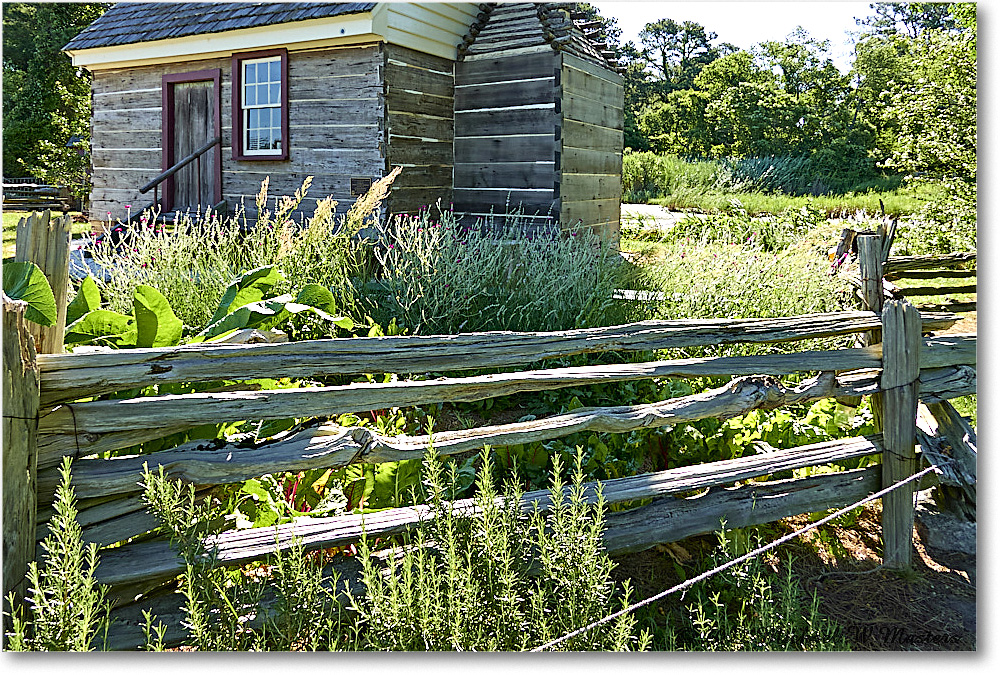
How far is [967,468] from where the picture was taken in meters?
3.30

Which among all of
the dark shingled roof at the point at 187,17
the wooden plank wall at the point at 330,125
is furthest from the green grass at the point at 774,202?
the dark shingled roof at the point at 187,17

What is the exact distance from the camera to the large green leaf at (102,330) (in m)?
2.99

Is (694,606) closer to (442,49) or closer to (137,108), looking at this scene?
(442,49)

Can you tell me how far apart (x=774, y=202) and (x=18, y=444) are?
44.3 ft

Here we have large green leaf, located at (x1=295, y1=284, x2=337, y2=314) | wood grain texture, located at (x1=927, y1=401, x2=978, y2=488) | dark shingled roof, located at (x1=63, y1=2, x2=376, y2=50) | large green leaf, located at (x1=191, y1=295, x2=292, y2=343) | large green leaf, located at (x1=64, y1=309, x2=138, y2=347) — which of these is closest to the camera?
large green leaf, located at (x1=64, y1=309, x2=138, y2=347)

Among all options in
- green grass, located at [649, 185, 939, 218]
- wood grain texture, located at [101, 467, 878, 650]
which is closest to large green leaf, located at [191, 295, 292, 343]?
wood grain texture, located at [101, 467, 878, 650]

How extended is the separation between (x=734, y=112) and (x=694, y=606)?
1578 centimetres

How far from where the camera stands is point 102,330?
3057 millimetres

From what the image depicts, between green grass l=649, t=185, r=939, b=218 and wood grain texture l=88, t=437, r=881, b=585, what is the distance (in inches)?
356

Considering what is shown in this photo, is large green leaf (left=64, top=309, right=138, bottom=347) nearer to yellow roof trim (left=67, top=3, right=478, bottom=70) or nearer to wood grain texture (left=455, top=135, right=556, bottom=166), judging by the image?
yellow roof trim (left=67, top=3, right=478, bottom=70)

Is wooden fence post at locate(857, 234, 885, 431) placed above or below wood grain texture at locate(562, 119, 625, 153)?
below

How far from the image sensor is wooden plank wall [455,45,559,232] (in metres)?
7.96

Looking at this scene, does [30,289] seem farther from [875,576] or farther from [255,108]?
[255,108]

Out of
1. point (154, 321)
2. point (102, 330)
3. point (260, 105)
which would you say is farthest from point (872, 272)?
point (260, 105)
